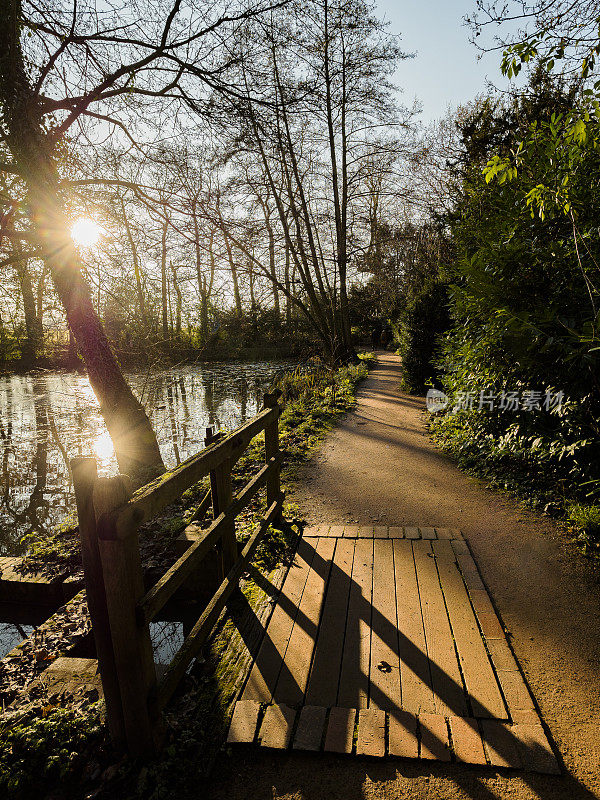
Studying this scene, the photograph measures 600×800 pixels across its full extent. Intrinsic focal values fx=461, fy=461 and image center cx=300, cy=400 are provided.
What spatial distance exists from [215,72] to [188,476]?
236 inches

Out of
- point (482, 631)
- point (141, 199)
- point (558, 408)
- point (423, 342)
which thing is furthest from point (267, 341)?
point (482, 631)

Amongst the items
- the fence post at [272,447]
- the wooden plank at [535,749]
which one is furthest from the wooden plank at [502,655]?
the fence post at [272,447]

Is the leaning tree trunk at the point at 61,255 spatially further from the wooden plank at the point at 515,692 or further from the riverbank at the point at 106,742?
the wooden plank at the point at 515,692

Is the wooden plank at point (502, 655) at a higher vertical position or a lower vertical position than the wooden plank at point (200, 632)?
lower

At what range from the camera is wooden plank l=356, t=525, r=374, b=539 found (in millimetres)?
4270

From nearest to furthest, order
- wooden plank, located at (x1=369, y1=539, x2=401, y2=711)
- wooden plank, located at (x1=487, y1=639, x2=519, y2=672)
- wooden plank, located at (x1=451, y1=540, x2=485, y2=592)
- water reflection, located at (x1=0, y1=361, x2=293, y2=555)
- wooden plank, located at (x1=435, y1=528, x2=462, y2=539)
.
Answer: wooden plank, located at (x1=369, y1=539, x2=401, y2=711) → wooden plank, located at (x1=487, y1=639, x2=519, y2=672) → wooden plank, located at (x1=451, y1=540, x2=485, y2=592) → wooden plank, located at (x1=435, y1=528, x2=462, y2=539) → water reflection, located at (x1=0, y1=361, x2=293, y2=555)

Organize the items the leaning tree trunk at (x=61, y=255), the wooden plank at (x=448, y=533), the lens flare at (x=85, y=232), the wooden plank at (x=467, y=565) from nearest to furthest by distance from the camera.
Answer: the wooden plank at (x=467, y=565) < the wooden plank at (x=448, y=533) < the leaning tree trunk at (x=61, y=255) < the lens flare at (x=85, y=232)

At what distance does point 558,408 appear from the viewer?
454 cm

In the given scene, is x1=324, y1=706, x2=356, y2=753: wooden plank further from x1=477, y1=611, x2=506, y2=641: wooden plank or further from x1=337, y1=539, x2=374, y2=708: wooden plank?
x1=477, y1=611, x2=506, y2=641: wooden plank

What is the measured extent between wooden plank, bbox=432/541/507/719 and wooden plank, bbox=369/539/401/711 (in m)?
0.37

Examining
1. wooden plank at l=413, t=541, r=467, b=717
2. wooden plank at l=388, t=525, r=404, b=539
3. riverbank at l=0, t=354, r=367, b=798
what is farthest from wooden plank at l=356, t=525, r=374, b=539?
riverbank at l=0, t=354, r=367, b=798

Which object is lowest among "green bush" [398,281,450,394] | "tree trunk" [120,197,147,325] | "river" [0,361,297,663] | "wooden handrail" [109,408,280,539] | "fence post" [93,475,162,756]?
"river" [0,361,297,663]

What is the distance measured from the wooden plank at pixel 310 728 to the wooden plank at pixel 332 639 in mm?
57

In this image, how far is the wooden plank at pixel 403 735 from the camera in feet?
6.82
